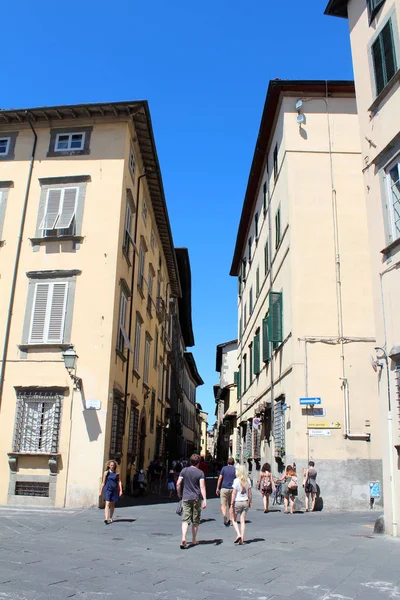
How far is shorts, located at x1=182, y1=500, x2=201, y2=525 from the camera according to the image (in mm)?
9359

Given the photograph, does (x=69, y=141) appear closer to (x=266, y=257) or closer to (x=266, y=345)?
(x=266, y=257)

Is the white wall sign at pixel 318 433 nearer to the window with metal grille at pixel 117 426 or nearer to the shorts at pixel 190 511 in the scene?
the window with metal grille at pixel 117 426

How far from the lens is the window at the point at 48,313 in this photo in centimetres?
1666

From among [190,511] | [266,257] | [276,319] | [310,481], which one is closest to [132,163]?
[266,257]

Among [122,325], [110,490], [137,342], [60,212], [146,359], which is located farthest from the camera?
[146,359]

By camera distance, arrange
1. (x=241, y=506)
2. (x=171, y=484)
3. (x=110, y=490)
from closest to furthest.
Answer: (x=241, y=506)
(x=110, y=490)
(x=171, y=484)

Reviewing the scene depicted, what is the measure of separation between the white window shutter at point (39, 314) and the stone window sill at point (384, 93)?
425 inches

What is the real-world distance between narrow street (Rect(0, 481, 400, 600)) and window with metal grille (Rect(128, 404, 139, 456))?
23.4 feet

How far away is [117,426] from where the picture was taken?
1750 centimetres

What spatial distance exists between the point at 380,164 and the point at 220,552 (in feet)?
26.4

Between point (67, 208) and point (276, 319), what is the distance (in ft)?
26.3

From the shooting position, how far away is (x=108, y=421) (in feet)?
52.1

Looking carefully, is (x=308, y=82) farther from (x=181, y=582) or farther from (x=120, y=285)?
(x=181, y=582)

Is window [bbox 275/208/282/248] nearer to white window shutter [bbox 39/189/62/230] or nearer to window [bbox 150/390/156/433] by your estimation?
white window shutter [bbox 39/189/62/230]
